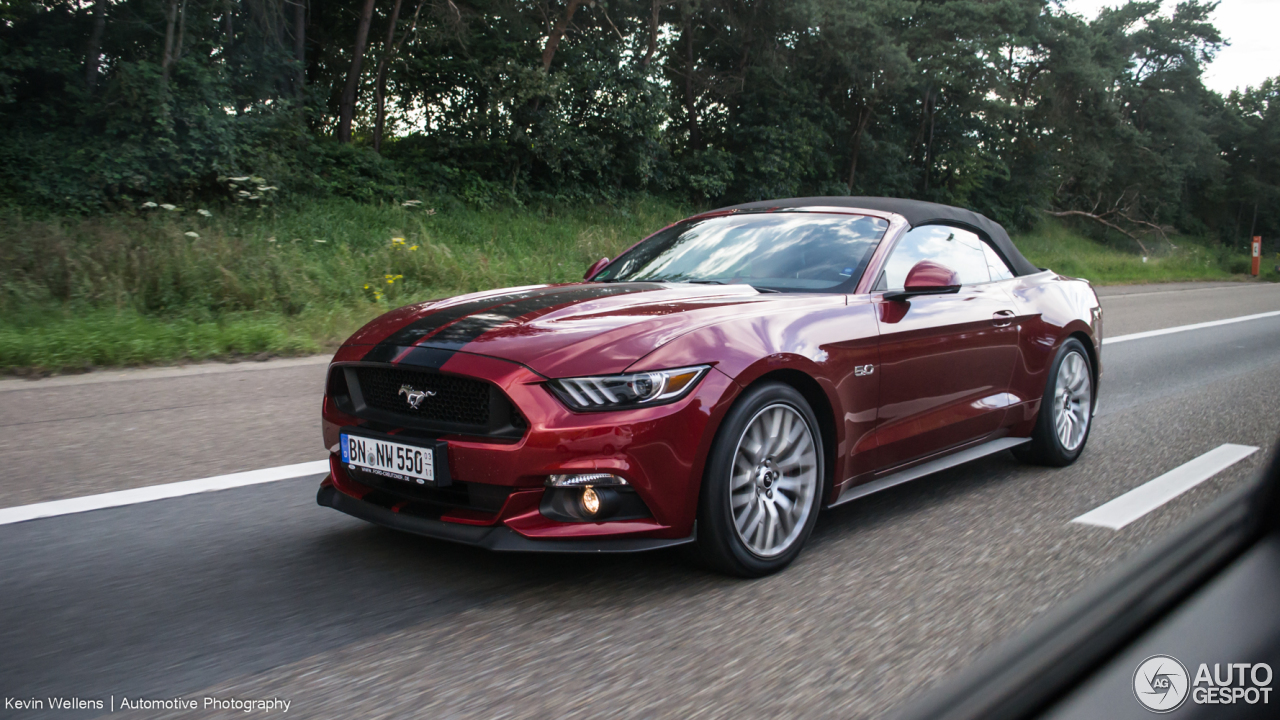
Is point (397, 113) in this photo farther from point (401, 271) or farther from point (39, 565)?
point (39, 565)

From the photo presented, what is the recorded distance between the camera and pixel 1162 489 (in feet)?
15.3

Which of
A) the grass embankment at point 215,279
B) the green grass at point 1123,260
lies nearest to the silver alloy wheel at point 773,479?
the grass embankment at point 215,279

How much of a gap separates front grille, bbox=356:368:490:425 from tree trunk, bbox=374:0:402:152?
20.5 metres

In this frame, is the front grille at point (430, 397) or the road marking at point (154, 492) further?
the road marking at point (154, 492)

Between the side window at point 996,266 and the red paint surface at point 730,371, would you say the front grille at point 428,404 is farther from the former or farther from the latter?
the side window at point 996,266

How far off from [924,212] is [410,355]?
2709mm

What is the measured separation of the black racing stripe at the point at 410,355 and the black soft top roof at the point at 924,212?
2.08m

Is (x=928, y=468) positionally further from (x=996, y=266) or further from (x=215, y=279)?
(x=215, y=279)

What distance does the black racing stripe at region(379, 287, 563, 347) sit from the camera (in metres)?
3.62

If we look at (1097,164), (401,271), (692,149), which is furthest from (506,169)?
(1097,164)

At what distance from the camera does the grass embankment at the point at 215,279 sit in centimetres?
833

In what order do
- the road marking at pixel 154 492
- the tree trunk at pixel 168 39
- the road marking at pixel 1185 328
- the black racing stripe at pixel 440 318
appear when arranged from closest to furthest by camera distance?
the black racing stripe at pixel 440 318 → the road marking at pixel 154 492 → the road marking at pixel 1185 328 → the tree trunk at pixel 168 39

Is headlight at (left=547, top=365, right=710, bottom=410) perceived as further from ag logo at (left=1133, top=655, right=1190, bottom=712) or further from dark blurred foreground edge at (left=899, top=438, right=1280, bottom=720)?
ag logo at (left=1133, top=655, right=1190, bottom=712)

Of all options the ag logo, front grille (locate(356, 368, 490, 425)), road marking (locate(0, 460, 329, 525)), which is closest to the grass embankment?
road marking (locate(0, 460, 329, 525))
